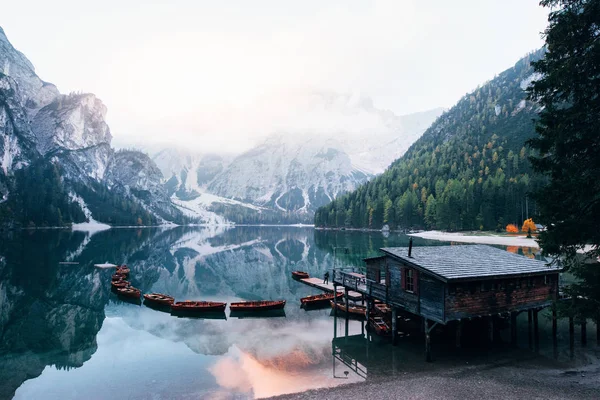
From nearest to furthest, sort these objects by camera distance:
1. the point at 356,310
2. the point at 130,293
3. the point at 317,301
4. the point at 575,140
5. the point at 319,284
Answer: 1. the point at 575,140
2. the point at 356,310
3. the point at 317,301
4. the point at 130,293
5. the point at 319,284

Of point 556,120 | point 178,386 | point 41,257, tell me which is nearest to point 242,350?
point 178,386

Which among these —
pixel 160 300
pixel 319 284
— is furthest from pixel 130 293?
pixel 319 284

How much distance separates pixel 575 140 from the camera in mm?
20844

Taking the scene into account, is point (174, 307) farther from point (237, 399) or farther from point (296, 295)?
point (237, 399)

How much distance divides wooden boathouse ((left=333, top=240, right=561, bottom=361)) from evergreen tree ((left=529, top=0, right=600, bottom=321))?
8.54m

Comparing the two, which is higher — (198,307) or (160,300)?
(198,307)

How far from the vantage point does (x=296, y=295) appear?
61469 millimetres

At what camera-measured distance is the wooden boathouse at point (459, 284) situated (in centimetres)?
2931

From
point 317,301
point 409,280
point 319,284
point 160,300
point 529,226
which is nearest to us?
point 409,280

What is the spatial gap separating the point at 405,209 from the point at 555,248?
17463 cm

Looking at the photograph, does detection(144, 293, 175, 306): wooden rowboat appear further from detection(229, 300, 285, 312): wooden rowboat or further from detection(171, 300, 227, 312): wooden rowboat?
detection(229, 300, 285, 312): wooden rowboat

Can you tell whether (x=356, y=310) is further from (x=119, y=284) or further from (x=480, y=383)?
(x=119, y=284)

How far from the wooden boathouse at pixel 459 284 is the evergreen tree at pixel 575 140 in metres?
8.54

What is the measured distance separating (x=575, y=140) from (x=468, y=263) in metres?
14.2
